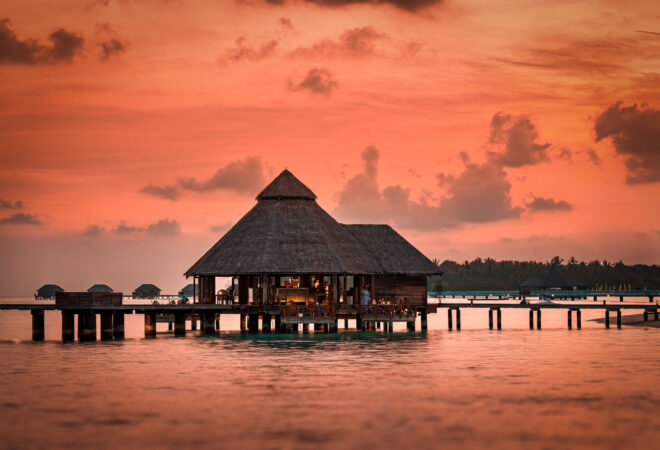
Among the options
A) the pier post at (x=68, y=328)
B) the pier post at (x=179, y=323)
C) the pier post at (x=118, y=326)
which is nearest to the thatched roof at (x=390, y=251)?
the pier post at (x=179, y=323)

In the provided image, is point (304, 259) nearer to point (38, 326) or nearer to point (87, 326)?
point (87, 326)

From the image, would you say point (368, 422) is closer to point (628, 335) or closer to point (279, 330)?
point (279, 330)

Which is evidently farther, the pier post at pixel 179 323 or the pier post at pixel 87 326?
the pier post at pixel 179 323

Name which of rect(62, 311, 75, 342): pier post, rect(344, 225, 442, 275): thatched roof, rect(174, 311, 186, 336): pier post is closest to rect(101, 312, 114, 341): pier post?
rect(62, 311, 75, 342): pier post

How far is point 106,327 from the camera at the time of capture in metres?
54.3

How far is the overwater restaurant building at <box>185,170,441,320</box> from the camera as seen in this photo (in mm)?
56094

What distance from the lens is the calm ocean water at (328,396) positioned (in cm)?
2217

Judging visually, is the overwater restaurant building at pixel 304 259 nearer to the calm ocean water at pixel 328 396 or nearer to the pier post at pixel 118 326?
the pier post at pixel 118 326

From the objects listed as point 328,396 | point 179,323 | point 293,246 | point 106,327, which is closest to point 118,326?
point 106,327

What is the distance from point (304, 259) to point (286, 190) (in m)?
7.21

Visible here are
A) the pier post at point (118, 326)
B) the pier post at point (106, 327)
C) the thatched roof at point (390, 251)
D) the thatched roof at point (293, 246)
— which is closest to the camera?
the pier post at point (106, 327)

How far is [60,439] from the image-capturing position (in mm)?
22047

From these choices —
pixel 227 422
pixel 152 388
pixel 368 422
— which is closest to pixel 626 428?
pixel 368 422

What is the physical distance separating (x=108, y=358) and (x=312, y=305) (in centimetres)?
1604
